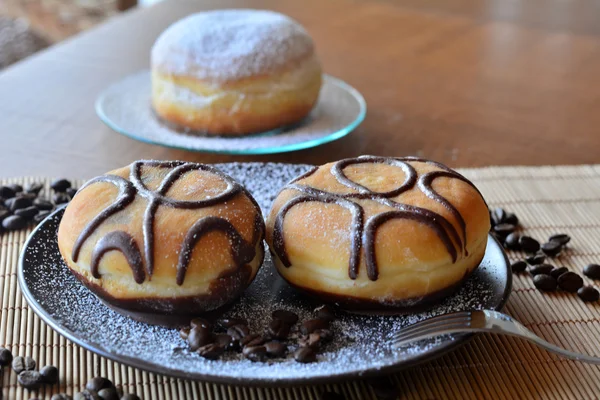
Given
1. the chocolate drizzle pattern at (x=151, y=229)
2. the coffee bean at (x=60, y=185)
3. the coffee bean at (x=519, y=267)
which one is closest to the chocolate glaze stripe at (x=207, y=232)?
the chocolate drizzle pattern at (x=151, y=229)

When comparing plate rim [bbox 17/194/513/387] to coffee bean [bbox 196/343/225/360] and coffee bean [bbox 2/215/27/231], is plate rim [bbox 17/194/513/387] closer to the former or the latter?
coffee bean [bbox 196/343/225/360]

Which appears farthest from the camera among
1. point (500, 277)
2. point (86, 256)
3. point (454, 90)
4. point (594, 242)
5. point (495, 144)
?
point (454, 90)

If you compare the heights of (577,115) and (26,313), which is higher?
(26,313)

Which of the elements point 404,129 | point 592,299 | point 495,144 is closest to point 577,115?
point 495,144

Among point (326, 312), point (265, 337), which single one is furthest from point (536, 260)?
point (265, 337)

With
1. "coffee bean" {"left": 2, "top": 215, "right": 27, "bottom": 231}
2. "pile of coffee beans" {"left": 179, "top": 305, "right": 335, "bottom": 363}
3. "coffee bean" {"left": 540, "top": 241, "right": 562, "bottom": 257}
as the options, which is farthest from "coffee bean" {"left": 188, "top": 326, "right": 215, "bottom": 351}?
"coffee bean" {"left": 540, "top": 241, "right": 562, "bottom": 257}

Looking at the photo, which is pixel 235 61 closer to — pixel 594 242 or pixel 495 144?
pixel 495 144

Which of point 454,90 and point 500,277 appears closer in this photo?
point 500,277
